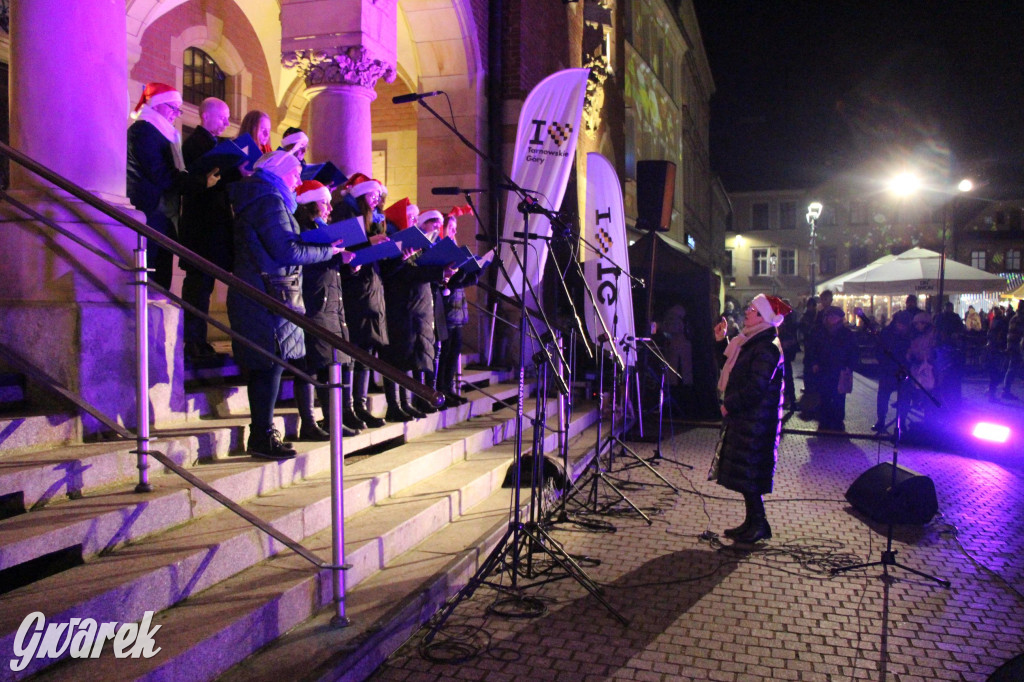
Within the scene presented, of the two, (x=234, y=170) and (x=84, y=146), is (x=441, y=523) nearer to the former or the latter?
(x=234, y=170)

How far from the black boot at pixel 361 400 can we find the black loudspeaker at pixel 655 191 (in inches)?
285

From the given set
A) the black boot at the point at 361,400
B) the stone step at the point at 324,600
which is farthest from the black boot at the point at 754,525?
the black boot at the point at 361,400

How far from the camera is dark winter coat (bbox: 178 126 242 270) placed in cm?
556

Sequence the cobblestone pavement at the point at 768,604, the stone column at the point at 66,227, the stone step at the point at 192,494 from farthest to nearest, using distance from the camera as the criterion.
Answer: the stone column at the point at 66,227
the cobblestone pavement at the point at 768,604
the stone step at the point at 192,494

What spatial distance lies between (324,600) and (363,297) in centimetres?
271

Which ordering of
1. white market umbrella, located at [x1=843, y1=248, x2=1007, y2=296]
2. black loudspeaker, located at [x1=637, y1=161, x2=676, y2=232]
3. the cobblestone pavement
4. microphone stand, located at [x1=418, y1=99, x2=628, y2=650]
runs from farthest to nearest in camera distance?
white market umbrella, located at [x1=843, y1=248, x2=1007, y2=296] → black loudspeaker, located at [x1=637, y1=161, x2=676, y2=232] → microphone stand, located at [x1=418, y1=99, x2=628, y2=650] → the cobblestone pavement

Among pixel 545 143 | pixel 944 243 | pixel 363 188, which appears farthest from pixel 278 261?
pixel 944 243

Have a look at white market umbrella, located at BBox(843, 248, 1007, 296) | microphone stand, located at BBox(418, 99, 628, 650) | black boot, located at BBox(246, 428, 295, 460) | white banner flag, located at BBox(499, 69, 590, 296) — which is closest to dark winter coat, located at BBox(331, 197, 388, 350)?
black boot, located at BBox(246, 428, 295, 460)

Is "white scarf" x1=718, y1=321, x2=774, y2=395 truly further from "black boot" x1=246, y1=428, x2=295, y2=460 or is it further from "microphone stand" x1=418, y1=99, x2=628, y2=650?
"black boot" x1=246, y1=428, x2=295, y2=460

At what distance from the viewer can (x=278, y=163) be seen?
189 inches

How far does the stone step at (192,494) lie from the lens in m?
3.24

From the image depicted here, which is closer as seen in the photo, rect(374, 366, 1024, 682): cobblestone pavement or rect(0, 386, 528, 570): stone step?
rect(0, 386, 528, 570): stone step

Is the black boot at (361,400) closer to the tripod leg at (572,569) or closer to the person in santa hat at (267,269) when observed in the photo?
the person in santa hat at (267,269)

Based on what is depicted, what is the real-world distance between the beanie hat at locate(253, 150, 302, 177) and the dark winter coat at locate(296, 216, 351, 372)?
59 centimetres
